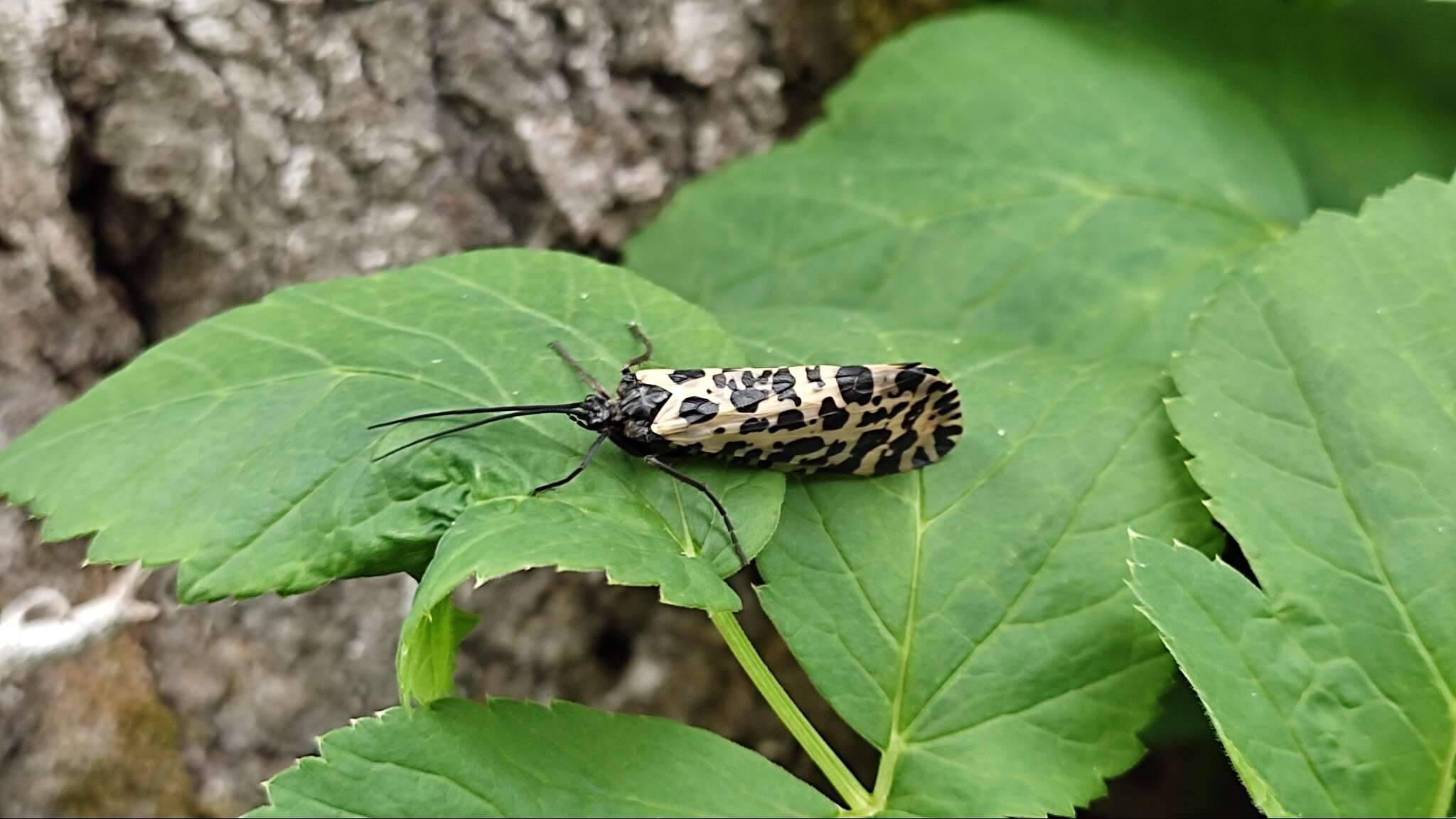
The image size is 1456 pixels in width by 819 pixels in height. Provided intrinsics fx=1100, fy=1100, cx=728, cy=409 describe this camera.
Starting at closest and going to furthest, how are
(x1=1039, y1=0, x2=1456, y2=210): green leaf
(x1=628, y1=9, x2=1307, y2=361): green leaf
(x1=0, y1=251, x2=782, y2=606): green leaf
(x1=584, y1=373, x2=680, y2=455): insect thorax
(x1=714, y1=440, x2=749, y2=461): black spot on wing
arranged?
(x1=0, y1=251, x2=782, y2=606): green leaf → (x1=584, y1=373, x2=680, y2=455): insect thorax → (x1=714, y1=440, x2=749, y2=461): black spot on wing → (x1=628, y1=9, x2=1307, y2=361): green leaf → (x1=1039, y1=0, x2=1456, y2=210): green leaf

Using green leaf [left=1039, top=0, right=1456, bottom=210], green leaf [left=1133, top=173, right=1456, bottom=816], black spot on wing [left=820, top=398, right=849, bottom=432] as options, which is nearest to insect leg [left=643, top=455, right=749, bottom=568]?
black spot on wing [left=820, top=398, right=849, bottom=432]

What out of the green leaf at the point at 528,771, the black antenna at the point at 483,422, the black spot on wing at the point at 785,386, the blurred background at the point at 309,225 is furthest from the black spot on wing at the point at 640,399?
the blurred background at the point at 309,225

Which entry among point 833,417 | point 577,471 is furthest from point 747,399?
point 577,471

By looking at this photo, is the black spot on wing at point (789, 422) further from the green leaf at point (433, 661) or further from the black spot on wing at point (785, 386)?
the green leaf at point (433, 661)

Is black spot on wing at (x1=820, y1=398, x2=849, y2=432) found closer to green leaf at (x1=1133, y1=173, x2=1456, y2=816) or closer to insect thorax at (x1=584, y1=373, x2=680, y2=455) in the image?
insect thorax at (x1=584, y1=373, x2=680, y2=455)

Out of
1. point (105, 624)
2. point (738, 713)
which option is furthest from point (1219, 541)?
point (105, 624)

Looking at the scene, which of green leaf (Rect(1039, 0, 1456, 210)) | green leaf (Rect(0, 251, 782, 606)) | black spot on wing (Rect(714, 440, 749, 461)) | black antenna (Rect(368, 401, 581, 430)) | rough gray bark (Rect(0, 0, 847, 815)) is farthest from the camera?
green leaf (Rect(1039, 0, 1456, 210))

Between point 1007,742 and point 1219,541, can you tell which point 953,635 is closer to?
point 1007,742
